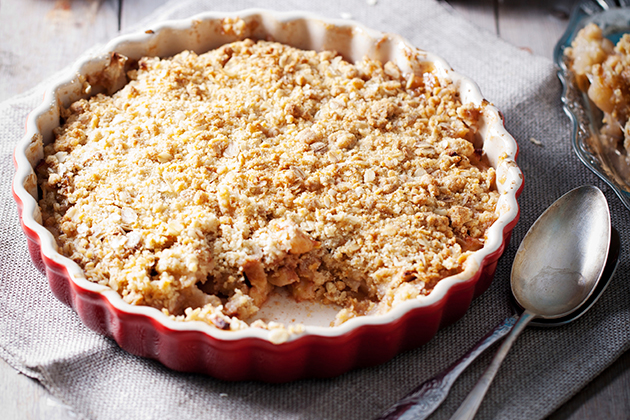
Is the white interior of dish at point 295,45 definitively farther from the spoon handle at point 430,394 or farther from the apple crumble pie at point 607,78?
the apple crumble pie at point 607,78

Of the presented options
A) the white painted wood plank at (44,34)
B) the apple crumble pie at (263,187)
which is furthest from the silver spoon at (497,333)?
the white painted wood plank at (44,34)

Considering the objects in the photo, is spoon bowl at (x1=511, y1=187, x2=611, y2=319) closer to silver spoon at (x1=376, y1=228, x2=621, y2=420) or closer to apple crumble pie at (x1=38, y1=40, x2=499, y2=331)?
silver spoon at (x1=376, y1=228, x2=621, y2=420)

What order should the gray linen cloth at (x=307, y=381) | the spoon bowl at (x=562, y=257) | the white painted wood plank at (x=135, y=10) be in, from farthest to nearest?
1. the white painted wood plank at (x=135, y=10)
2. the spoon bowl at (x=562, y=257)
3. the gray linen cloth at (x=307, y=381)

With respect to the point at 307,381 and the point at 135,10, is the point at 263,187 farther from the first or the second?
the point at 135,10

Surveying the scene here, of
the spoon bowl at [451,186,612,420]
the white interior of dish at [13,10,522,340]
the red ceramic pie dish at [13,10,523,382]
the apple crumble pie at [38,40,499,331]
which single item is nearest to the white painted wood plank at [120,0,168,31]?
the white interior of dish at [13,10,522,340]

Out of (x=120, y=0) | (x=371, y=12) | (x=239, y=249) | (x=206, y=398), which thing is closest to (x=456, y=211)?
(x=239, y=249)

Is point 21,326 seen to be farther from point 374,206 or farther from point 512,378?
point 512,378
